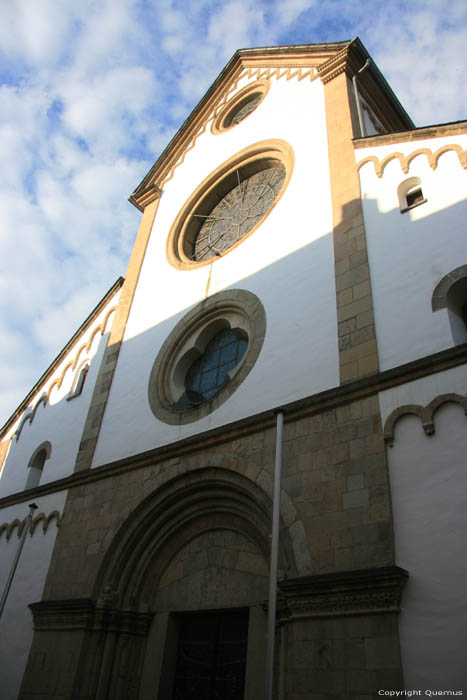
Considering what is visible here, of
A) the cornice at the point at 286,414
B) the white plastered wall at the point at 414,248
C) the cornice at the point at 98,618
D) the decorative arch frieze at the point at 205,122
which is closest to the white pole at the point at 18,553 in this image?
the cornice at the point at 286,414

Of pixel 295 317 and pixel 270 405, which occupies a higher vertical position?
pixel 295 317

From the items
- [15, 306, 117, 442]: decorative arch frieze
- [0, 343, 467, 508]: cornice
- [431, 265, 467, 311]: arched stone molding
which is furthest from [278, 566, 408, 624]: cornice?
[15, 306, 117, 442]: decorative arch frieze

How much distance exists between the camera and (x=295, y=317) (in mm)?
8680

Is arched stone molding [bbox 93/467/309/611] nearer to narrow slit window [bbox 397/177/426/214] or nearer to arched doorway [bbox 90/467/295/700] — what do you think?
arched doorway [bbox 90/467/295/700]

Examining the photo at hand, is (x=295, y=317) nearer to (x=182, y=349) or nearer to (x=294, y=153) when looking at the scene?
(x=182, y=349)

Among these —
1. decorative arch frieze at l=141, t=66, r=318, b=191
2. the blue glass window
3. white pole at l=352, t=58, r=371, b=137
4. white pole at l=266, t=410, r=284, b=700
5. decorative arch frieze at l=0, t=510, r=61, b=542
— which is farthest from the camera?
decorative arch frieze at l=141, t=66, r=318, b=191

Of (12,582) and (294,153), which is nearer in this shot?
(12,582)

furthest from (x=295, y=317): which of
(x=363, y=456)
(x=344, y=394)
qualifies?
(x=363, y=456)

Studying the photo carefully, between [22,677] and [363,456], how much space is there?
6.54 meters

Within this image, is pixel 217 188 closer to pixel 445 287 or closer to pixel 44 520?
pixel 445 287

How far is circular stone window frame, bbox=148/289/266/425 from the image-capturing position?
9.01 metres

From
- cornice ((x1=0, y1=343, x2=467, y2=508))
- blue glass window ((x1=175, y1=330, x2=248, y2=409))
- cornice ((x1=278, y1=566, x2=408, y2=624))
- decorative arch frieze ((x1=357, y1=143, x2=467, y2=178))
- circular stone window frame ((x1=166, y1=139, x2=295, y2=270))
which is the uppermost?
circular stone window frame ((x1=166, y1=139, x2=295, y2=270))

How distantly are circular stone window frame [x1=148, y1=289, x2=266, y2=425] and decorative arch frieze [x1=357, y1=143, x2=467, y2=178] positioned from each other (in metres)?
2.89

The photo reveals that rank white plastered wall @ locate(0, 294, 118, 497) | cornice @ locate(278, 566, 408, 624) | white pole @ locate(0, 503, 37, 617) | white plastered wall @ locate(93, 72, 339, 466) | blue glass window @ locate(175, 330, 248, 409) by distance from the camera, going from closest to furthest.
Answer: cornice @ locate(278, 566, 408, 624) → white plastered wall @ locate(93, 72, 339, 466) → white pole @ locate(0, 503, 37, 617) → blue glass window @ locate(175, 330, 248, 409) → white plastered wall @ locate(0, 294, 118, 497)
